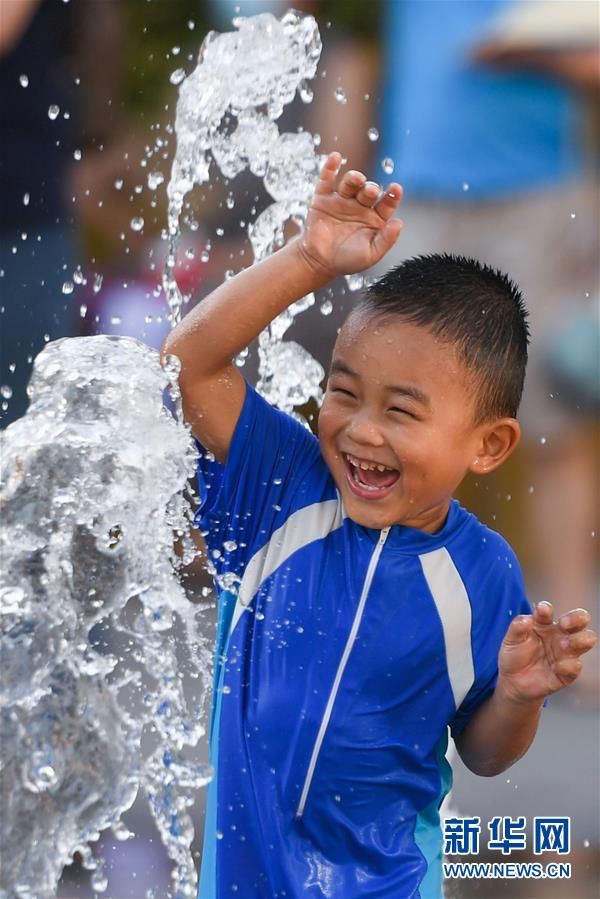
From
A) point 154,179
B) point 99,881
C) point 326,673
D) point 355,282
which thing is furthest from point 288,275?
point 154,179

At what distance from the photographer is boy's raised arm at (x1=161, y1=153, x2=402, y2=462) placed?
191 centimetres

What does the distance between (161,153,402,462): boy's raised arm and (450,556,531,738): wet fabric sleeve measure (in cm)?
42

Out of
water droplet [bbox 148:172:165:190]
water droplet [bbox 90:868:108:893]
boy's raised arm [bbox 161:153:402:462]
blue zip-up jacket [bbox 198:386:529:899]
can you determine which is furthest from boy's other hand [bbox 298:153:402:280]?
water droplet [bbox 148:172:165:190]

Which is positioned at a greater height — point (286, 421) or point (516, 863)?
point (286, 421)

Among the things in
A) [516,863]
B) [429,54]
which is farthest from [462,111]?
[516,863]

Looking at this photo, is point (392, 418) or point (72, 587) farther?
point (72, 587)

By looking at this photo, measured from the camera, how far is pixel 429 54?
3.77m

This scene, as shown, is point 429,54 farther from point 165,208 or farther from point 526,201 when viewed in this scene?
point 165,208

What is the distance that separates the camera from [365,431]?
1.91m

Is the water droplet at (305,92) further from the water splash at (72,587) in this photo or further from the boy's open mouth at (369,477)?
the boy's open mouth at (369,477)

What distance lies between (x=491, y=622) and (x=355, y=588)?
0.19 m

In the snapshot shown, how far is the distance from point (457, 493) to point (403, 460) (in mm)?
1667

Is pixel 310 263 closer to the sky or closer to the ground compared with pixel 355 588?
closer to the sky

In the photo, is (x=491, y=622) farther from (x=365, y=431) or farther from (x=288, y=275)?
(x=288, y=275)
